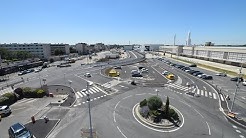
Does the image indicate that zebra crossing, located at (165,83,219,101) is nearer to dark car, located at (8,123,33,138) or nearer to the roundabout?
the roundabout

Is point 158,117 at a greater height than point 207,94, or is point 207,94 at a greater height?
point 158,117

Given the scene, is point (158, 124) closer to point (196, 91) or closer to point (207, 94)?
point (207, 94)

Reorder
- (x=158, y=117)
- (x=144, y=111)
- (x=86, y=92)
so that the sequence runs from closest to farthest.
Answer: (x=158, y=117), (x=144, y=111), (x=86, y=92)

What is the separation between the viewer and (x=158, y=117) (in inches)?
875

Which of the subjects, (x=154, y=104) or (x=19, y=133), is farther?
(x=154, y=104)

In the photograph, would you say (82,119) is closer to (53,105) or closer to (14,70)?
(53,105)

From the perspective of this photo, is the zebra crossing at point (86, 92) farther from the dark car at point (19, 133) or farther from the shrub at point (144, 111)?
the shrub at point (144, 111)

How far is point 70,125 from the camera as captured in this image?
21141 mm

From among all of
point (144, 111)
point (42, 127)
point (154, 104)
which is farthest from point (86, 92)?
point (154, 104)

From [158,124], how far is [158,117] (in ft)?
4.68

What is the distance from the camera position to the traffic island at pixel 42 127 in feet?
63.5

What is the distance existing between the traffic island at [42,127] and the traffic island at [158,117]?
40.8 ft

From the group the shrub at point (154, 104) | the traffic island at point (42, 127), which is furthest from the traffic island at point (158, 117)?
the traffic island at point (42, 127)

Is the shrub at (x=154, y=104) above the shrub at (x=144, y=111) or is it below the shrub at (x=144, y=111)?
above
